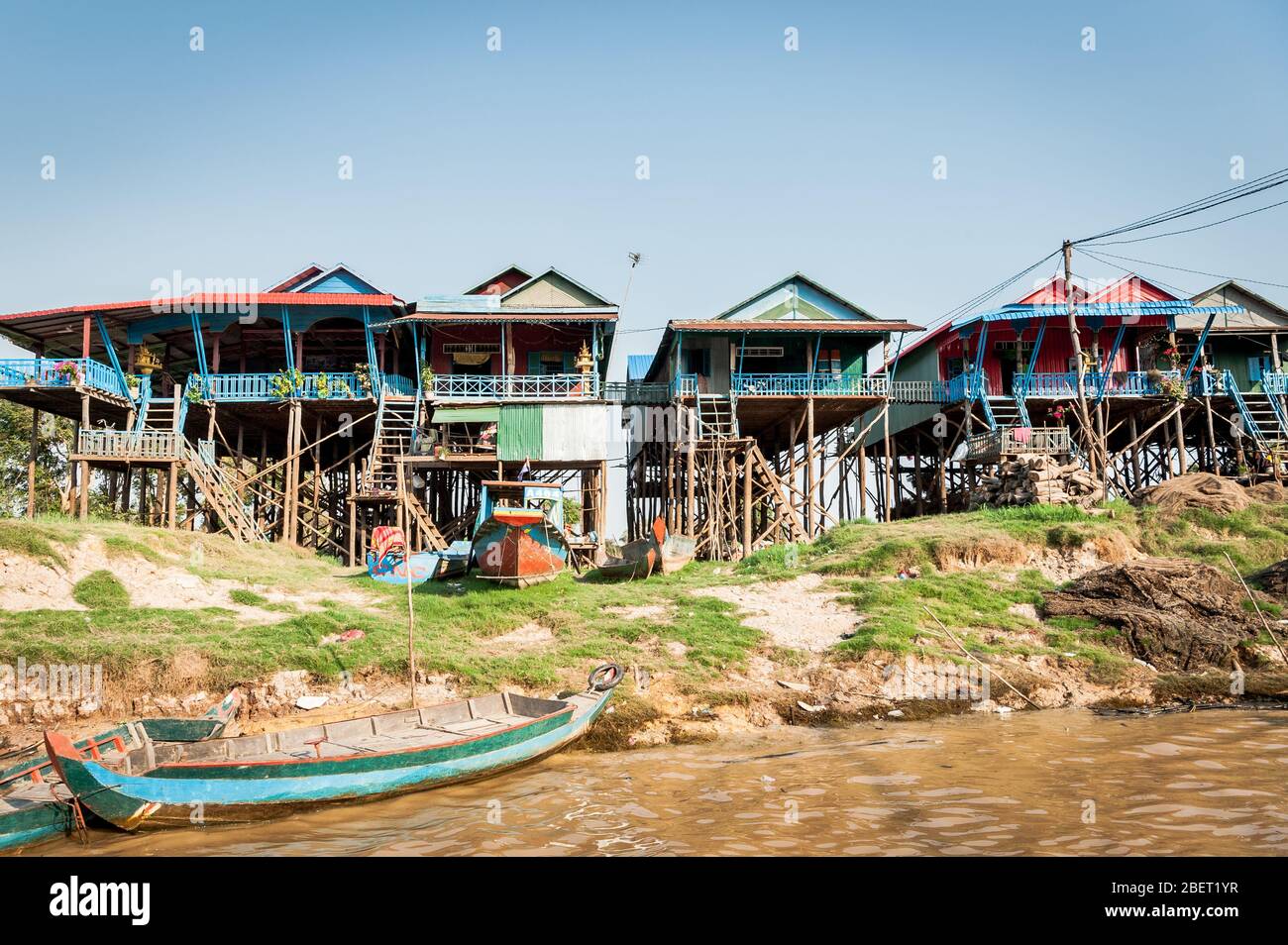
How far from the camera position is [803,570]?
18516 millimetres

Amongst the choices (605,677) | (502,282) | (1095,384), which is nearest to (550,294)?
(502,282)

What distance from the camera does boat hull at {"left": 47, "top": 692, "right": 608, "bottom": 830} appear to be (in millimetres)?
8227

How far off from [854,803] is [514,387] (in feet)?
63.4

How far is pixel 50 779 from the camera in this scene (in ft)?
29.4

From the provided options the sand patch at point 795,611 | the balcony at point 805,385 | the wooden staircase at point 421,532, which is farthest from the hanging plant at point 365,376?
the sand patch at point 795,611

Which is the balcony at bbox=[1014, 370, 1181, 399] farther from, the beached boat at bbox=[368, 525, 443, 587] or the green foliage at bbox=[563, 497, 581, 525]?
the beached boat at bbox=[368, 525, 443, 587]

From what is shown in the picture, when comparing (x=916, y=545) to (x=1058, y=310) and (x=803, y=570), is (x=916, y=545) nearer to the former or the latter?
(x=803, y=570)

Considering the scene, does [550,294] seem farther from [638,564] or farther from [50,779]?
[50,779]

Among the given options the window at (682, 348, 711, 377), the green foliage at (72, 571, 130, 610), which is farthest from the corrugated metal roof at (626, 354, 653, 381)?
the green foliage at (72, 571, 130, 610)

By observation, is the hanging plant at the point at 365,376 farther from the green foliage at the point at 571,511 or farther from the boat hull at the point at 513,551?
the boat hull at the point at 513,551

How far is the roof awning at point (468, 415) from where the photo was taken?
25422 millimetres
